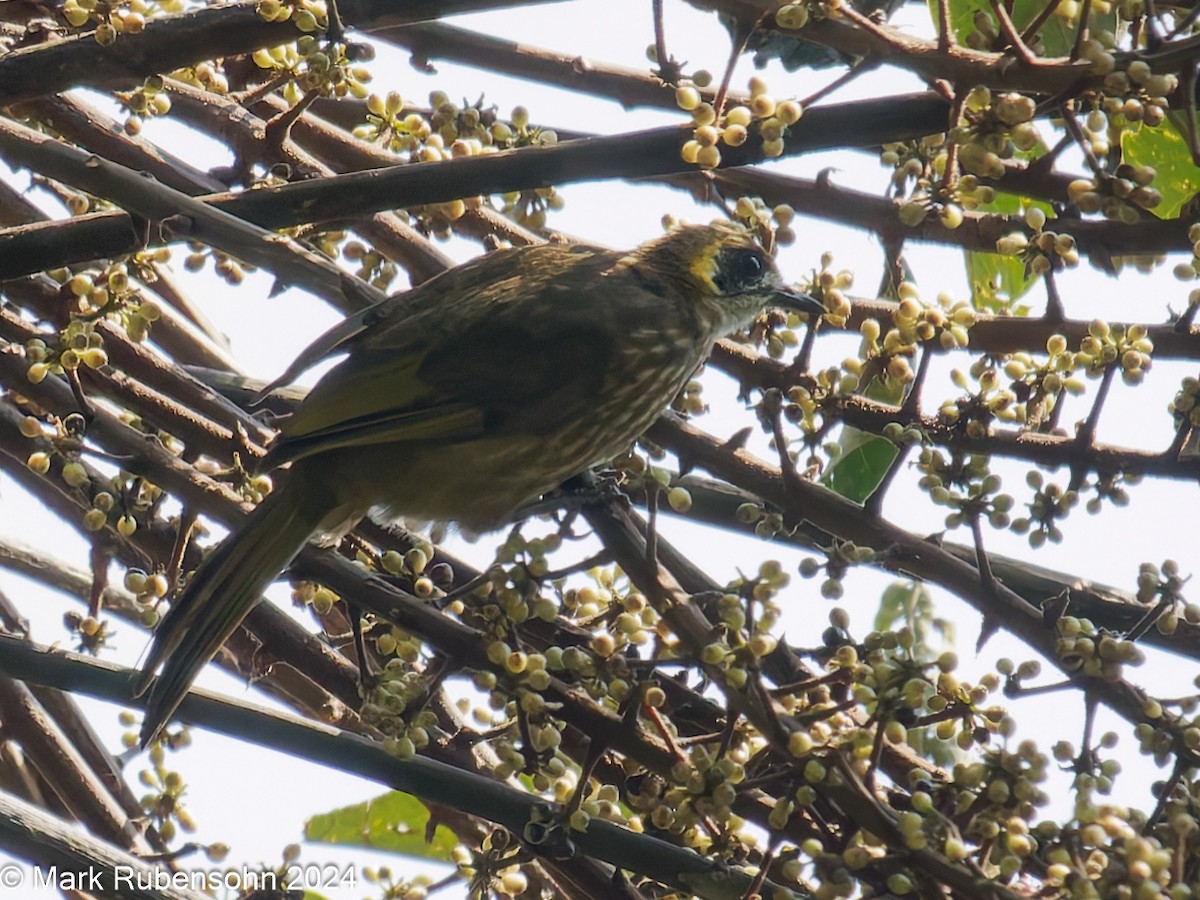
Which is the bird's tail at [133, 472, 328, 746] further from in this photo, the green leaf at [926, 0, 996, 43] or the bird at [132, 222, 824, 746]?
the green leaf at [926, 0, 996, 43]

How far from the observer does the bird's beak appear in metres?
2.70

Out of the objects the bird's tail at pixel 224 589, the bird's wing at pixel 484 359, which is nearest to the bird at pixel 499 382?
the bird's wing at pixel 484 359

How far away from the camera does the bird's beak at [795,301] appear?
2.70 meters

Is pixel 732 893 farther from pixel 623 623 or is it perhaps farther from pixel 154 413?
pixel 154 413

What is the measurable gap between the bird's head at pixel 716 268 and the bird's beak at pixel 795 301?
14 centimetres

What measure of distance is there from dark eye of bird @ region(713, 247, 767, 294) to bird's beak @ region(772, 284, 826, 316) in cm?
33

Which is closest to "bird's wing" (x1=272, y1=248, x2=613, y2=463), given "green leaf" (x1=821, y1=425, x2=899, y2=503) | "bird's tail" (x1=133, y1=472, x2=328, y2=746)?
"bird's tail" (x1=133, y1=472, x2=328, y2=746)

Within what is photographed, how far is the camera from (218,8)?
255 centimetres

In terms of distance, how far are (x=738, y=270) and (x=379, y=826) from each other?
64.7 inches

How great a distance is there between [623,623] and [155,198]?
108 centimetres

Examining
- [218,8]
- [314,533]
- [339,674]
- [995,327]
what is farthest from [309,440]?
[995,327]

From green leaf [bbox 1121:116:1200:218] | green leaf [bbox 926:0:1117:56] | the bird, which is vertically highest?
green leaf [bbox 926:0:1117:56]

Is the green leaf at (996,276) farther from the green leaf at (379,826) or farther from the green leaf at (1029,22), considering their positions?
the green leaf at (379,826)

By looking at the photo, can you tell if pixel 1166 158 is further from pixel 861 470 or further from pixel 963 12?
pixel 861 470
